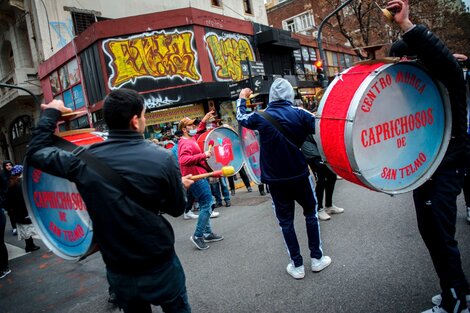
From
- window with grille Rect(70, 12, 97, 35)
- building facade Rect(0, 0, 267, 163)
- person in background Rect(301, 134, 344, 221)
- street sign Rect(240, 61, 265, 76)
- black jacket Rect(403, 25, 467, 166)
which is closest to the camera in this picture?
black jacket Rect(403, 25, 467, 166)

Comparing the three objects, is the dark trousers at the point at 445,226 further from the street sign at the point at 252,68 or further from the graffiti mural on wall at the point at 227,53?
the graffiti mural on wall at the point at 227,53

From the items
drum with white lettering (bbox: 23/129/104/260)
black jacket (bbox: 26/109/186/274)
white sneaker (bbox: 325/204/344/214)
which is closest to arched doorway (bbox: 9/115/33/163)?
white sneaker (bbox: 325/204/344/214)

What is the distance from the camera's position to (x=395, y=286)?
3061 mm

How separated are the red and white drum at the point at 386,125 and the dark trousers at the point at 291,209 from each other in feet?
3.59

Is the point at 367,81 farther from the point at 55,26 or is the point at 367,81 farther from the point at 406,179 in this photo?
the point at 55,26

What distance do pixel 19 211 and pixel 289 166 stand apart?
605 centimetres

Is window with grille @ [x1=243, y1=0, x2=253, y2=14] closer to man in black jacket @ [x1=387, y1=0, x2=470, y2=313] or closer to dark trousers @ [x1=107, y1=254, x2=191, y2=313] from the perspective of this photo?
man in black jacket @ [x1=387, y1=0, x2=470, y2=313]

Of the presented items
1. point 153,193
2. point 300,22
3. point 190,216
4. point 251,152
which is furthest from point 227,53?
point 300,22

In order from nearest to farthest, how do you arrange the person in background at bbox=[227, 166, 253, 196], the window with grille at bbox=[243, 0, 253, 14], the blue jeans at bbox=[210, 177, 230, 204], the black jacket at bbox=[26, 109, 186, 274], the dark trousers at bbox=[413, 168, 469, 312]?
the black jacket at bbox=[26, 109, 186, 274] < the dark trousers at bbox=[413, 168, 469, 312] < the blue jeans at bbox=[210, 177, 230, 204] < the person in background at bbox=[227, 166, 253, 196] < the window with grille at bbox=[243, 0, 253, 14]

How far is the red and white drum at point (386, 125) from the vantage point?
2254mm

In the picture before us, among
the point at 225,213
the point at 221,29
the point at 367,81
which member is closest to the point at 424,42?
the point at 367,81

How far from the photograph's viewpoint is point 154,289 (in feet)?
6.50

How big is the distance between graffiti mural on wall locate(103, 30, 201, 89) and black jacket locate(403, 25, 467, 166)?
1431 centimetres

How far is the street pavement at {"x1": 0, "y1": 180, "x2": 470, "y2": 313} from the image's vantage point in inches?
120
